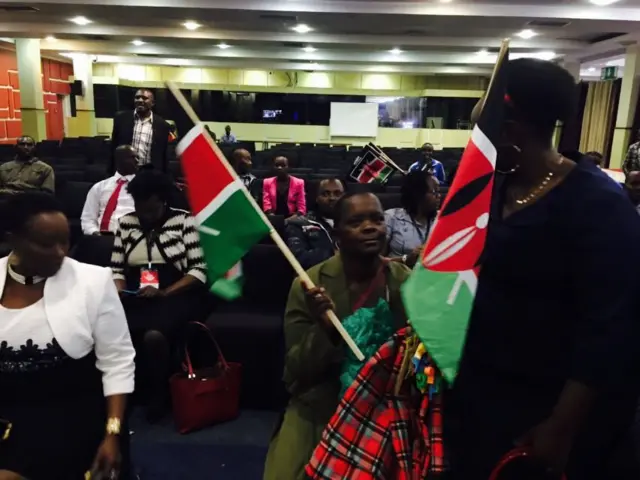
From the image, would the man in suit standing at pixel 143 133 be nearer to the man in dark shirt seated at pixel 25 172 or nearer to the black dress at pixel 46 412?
the man in dark shirt seated at pixel 25 172

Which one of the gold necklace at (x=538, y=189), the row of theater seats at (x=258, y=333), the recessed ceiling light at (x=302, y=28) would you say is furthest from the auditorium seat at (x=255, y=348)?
the recessed ceiling light at (x=302, y=28)

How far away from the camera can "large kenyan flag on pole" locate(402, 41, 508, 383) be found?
3.76ft

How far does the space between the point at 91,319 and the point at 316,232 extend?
76.0 inches

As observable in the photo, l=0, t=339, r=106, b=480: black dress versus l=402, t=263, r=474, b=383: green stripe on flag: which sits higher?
l=402, t=263, r=474, b=383: green stripe on flag

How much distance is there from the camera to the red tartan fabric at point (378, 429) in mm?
1341

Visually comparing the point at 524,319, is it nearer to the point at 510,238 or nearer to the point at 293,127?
the point at 510,238

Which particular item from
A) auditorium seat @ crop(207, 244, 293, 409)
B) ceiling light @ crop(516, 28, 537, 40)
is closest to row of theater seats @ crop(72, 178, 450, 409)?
auditorium seat @ crop(207, 244, 293, 409)

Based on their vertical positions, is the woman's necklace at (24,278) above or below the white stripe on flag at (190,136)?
below

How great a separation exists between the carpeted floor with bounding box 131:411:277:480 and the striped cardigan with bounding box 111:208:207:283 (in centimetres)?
78

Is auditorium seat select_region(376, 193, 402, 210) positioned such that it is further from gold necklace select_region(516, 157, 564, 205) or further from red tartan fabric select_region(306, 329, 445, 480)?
gold necklace select_region(516, 157, 564, 205)

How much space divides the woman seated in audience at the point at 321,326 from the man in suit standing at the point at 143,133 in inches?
137

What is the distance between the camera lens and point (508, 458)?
1.16m

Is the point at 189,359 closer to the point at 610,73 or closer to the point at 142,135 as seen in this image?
the point at 142,135

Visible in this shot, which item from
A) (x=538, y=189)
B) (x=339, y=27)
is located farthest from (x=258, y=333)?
(x=339, y=27)
